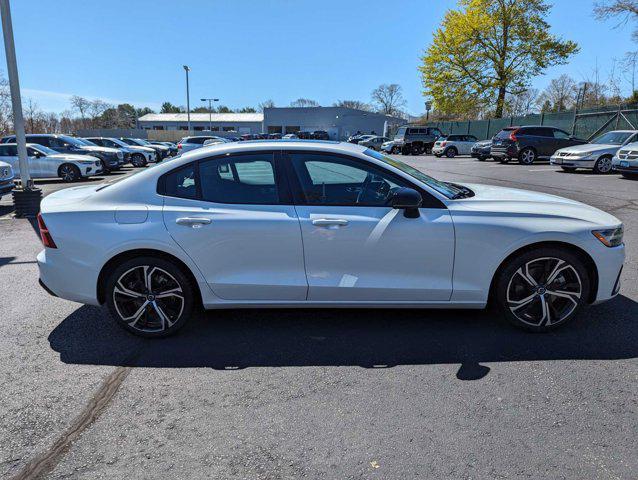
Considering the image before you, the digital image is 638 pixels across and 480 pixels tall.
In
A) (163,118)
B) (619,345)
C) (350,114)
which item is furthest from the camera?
(163,118)

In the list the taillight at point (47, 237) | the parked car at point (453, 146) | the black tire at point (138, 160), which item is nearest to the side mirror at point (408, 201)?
the taillight at point (47, 237)

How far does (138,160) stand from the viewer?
2581 cm

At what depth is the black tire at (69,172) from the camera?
655 inches

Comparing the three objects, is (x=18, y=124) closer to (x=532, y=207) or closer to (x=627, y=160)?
(x=532, y=207)

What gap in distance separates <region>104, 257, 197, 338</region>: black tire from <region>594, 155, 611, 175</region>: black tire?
16.4 m

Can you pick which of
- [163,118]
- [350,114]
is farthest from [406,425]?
[163,118]

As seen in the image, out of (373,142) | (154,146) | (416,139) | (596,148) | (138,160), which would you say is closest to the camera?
(596,148)

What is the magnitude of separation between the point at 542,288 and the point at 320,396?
6.72ft

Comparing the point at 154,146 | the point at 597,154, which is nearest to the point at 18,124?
the point at 597,154

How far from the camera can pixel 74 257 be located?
12.0ft

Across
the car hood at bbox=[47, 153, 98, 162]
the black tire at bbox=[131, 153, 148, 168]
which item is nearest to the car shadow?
the car hood at bbox=[47, 153, 98, 162]

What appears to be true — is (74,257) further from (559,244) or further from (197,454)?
(559,244)

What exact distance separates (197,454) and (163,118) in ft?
333

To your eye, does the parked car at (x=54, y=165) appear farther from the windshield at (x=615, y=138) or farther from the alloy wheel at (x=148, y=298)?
the windshield at (x=615, y=138)
